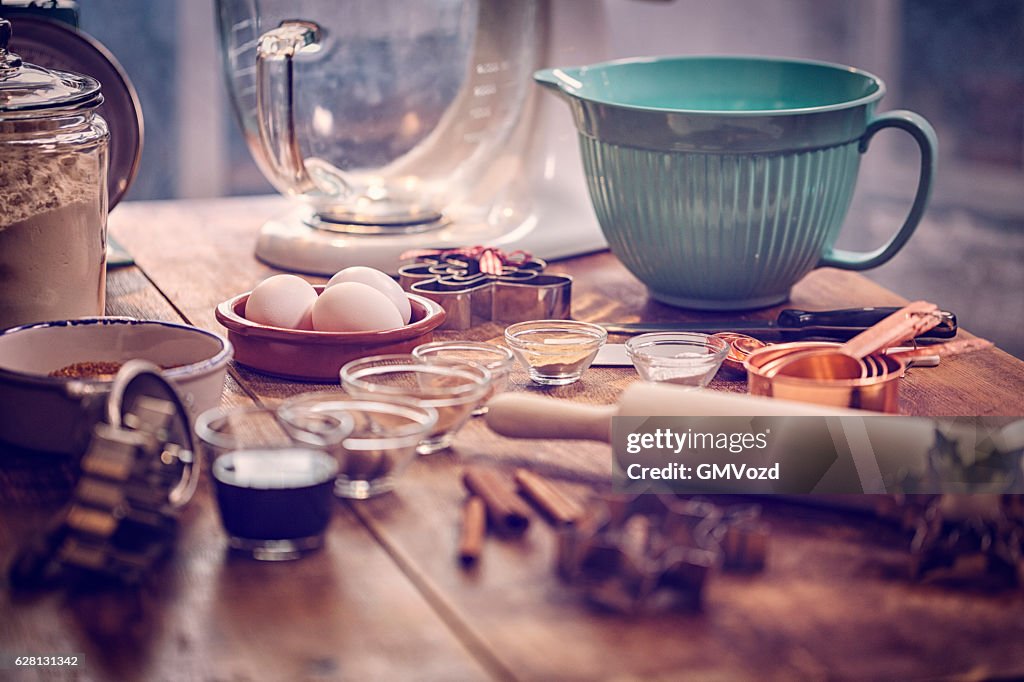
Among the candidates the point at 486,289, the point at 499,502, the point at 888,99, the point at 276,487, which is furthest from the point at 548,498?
the point at 888,99

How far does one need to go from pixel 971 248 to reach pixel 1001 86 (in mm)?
306

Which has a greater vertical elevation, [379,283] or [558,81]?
[558,81]

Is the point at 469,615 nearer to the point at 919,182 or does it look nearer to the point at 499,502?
the point at 499,502

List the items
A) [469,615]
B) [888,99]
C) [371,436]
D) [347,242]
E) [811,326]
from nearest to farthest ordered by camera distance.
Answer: [469,615] → [371,436] → [811,326] → [347,242] → [888,99]

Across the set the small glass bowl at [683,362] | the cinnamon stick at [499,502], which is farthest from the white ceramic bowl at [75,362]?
the small glass bowl at [683,362]

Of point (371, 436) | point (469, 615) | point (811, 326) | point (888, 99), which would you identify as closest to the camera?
point (469, 615)

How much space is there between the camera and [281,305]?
0.80m

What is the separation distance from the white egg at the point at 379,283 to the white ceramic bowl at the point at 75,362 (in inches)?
4.9

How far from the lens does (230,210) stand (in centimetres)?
134

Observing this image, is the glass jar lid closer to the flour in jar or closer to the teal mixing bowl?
the flour in jar

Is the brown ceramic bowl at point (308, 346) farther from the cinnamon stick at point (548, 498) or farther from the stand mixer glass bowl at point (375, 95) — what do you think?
the stand mixer glass bowl at point (375, 95)

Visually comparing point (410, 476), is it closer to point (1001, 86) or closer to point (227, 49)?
point (227, 49)

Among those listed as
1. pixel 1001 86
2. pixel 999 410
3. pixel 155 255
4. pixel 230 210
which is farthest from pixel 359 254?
pixel 1001 86

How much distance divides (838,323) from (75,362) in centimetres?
53
